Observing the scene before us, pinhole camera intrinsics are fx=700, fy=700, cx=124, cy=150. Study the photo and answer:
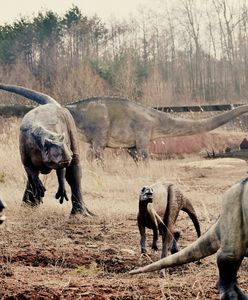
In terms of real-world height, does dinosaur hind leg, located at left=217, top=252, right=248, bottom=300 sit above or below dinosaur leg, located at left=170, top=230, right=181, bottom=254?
above

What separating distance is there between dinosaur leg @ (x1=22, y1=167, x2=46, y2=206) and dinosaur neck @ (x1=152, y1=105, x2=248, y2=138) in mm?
6517

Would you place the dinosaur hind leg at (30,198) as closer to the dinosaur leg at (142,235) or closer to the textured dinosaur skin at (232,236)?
the dinosaur leg at (142,235)

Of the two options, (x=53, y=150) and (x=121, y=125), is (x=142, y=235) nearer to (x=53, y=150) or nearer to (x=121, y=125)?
(x=53, y=150)

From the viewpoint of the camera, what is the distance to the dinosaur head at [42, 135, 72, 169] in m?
6.39

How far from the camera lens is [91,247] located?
5387mm

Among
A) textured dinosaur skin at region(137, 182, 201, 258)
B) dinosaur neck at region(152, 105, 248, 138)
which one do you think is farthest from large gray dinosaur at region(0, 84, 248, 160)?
textured dinosaur skin at region(137, 182, 201, 258)

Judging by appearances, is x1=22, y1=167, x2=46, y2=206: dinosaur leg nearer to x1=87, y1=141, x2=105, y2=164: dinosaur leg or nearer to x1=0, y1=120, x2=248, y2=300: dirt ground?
x1=0, y1=120, x2=248, y2=300: dirt ground

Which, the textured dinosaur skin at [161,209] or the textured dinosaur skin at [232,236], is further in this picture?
the textured dinosaur skin at [161,209]

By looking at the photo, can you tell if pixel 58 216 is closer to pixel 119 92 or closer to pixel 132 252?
pixel 132 252

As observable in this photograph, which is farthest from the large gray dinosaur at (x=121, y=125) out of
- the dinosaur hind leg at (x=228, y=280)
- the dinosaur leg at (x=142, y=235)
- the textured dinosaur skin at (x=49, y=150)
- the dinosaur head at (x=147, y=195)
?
the dinosaur hind leg at (x=228, y=280)

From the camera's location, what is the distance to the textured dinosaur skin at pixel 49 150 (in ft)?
21.1

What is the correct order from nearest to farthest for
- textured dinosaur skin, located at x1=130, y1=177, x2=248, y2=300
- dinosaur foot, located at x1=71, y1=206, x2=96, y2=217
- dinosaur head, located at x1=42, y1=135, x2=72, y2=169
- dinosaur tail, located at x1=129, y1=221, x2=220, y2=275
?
1. textured dinosaur skin, located at x1=130, y1=177, x2=248, y2=300
2. dinosaur tail, located at x1=129, y1=221, x2=220, y2=275
3. dinosaur head, located at x1=42, y1=135, x2=72, y2=169
4. dinosaur foot, located at x1=71, y1=206, x2=96, y2=217

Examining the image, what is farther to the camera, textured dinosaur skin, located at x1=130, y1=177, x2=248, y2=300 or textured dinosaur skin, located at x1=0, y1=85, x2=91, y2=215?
textured dinosaur skin, located at x1=0, y1=85, x2=91, y2=215

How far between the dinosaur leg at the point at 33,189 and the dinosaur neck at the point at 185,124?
6517 mm
